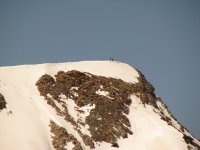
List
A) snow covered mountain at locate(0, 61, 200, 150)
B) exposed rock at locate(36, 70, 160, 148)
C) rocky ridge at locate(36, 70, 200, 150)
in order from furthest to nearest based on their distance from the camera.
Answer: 1. exposed rock at locate(36, 70, 160, 148)
2. rocky ridge at locate(36, 70, 200, 150)
3. snow covered mountain at locate(0, 61, 200, 150)

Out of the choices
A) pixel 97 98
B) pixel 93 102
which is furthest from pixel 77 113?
pixel 97 98

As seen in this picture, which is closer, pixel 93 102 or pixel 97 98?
pixel 93 102

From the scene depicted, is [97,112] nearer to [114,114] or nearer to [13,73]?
[114,114]

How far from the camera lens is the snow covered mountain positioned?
34.4 m

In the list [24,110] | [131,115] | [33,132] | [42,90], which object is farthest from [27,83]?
[131,115]

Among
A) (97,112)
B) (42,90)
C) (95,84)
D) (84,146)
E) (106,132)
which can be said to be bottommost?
(84,146)

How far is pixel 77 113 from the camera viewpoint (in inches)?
1652

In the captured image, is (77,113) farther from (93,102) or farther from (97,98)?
(97,98)

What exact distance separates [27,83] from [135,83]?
2032cm

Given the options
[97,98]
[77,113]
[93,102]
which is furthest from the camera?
[97,98]

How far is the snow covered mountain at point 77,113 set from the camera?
34.4 metres

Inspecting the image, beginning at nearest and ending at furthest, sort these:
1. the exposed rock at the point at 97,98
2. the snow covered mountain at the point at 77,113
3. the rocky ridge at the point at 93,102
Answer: the snow covered mountain at the point at 77,113, the rocky ridge at the point at 93,102, the exposed rock at the point at 97,98

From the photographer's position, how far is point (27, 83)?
1683 inches

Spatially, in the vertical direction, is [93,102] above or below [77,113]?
above
